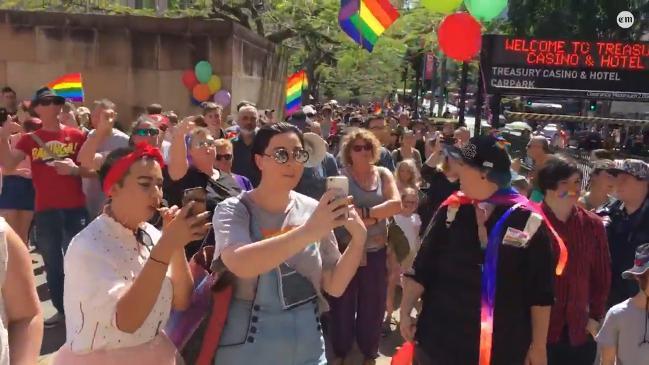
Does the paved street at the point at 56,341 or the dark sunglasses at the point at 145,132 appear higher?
the dark sunglasses at the point at 145,132

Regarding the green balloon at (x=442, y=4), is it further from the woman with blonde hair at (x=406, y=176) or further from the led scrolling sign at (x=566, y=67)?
the woman with blonde hair at (x=406, y=176)

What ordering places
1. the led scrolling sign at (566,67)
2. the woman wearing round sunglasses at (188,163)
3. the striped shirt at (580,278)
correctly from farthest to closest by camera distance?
1. the led scrolling sign at (566,67)
2. the woman wearing round sunglasses at (188,163)
3. the striped shirt at (580,278)

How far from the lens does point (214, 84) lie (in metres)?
12.2

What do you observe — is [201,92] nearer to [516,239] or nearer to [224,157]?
[224,157]

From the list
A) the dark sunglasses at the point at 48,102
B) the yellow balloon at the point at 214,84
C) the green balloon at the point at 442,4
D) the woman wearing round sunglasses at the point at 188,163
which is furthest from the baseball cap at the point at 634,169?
the yellow balloon at the point at 214,84

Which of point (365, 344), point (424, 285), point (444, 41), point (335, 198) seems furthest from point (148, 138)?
point (444, 41)

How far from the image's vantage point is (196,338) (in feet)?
9.14

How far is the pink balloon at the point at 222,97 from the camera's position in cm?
1200

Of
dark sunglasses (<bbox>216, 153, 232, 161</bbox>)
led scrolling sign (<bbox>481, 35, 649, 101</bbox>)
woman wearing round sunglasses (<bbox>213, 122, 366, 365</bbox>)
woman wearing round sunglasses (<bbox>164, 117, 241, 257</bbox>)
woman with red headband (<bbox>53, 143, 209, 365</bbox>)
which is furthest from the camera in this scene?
led scrolling sign (<bbox>481, 35, 649, 101</bbox>)

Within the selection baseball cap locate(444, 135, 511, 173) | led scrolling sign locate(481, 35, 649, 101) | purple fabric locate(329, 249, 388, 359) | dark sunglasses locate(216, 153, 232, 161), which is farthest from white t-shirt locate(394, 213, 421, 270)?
led scrolling sign locate(481, 35, 649, 101)

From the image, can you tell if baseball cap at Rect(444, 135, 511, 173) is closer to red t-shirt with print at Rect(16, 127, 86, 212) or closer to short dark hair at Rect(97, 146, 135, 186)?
short dark hair at Rect(97, 146, 135, 186)

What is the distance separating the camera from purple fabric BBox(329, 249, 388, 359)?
5234 millimetres

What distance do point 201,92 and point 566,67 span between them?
6.11 m

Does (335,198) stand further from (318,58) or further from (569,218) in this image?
(318,58)
